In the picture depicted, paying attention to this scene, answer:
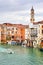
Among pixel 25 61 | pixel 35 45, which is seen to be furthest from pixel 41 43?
pixel 25 61

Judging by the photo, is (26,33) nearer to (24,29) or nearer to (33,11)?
(24,29)

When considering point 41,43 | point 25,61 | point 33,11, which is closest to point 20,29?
point 41,43

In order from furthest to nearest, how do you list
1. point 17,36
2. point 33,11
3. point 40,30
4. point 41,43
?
point 17,36 → point 40,30 → point 41,43 → point 33,11

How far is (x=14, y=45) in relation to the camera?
20.0ft

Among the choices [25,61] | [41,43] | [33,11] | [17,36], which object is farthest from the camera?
[17,36]

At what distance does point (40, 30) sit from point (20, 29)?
740 millimetres

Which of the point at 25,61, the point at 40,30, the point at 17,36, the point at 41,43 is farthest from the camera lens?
Answer: the point at 17,36

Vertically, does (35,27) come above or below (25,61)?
above

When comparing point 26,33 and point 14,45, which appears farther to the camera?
point 26,33

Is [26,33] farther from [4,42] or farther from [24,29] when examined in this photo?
[4,42]

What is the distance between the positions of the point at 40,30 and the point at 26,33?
612mm

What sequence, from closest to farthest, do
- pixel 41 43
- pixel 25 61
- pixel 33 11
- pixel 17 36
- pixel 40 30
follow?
pixel 25 61 < pixel 33 11 < pixel 41 43 < pixel 40 30 < pixel 17 36

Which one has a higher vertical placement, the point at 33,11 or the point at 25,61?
the point at 33,11

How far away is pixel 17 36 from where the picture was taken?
647 cm
